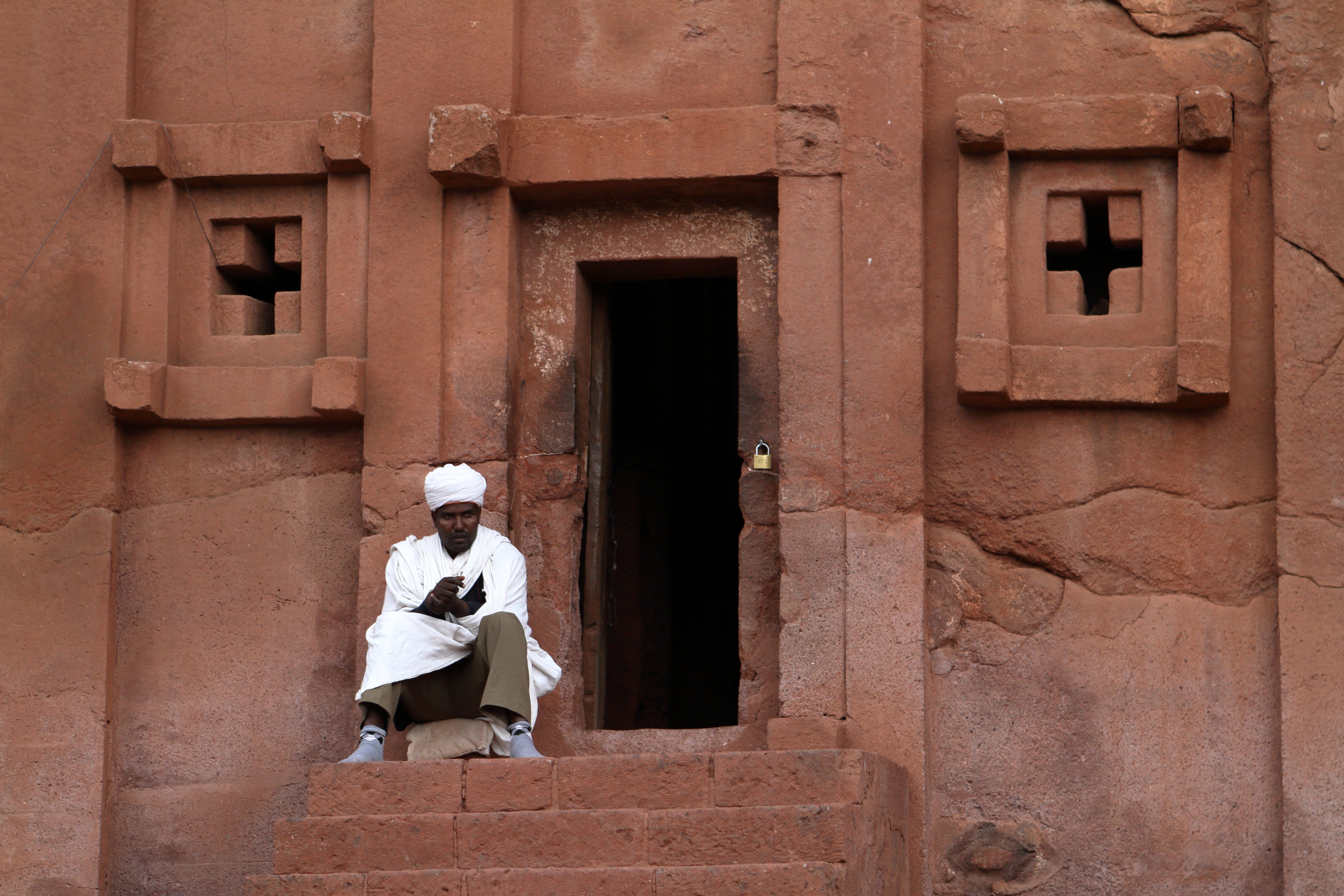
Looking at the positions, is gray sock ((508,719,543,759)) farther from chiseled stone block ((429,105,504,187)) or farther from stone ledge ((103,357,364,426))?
chiseled stone block ((429,105,504,187))

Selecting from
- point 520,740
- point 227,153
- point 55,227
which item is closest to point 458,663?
point 520,740

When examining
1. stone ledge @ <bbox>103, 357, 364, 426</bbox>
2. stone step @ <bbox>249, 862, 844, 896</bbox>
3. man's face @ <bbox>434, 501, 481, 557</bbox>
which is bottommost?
stone step @ <bbox>249, 862, 844, 896</bbox>

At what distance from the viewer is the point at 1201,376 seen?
7.10 m

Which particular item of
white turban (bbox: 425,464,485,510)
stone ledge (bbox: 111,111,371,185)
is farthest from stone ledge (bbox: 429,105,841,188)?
white turban (bbox: 425,464,485,510)

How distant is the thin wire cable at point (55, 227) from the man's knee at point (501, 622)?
2.65 m

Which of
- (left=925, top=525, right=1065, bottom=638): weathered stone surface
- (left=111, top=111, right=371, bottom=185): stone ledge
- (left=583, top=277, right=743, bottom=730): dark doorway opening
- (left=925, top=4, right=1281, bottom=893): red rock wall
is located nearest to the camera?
(left=925, top=4, right=1281, bottom=893): red rock wall

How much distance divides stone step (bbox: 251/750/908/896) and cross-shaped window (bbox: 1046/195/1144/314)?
2299 millimetres

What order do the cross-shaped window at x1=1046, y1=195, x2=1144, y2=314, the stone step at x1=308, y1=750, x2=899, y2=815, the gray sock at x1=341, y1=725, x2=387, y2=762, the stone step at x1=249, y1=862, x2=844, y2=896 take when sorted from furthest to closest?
the cross-shaped window at x1=1046, y1=195, x2=1144, y2=314
the gray sock at x1=341, y1=725, x2=387, y2=762
the stone step at x1=308, y1=750, x2=899, y2=815
the stone step at x1=249, y1=862, x2=844, y2=896

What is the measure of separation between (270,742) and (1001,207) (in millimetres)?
3586

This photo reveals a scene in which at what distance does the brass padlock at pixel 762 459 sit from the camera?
7.57 m

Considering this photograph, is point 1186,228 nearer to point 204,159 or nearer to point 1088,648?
point 1088,648

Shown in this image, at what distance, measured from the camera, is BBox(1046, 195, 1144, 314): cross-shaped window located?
7430mm

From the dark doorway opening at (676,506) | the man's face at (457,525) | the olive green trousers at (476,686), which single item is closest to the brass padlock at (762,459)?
the man's face at (457,525)

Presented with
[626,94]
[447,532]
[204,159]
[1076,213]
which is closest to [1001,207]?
[1076,213]
